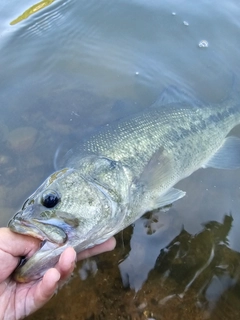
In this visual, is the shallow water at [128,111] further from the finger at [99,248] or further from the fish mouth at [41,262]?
the fish mouth at [41,262]

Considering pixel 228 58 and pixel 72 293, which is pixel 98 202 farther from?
pixel 228 58

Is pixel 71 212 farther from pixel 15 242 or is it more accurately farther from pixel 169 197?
pixel 169 197

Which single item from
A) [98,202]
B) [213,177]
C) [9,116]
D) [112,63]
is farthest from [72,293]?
[112,63]

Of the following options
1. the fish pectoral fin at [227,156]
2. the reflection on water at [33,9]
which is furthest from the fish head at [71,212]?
the reflection on water at [33,9]

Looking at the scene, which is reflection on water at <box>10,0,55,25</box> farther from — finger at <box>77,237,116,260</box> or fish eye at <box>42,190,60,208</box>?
finger at <box>77,237,116,260</box>

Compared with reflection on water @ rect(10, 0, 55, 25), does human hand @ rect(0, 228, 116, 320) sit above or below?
below

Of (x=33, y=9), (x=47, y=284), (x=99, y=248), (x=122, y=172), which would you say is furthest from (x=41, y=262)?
(x=33, y=9)

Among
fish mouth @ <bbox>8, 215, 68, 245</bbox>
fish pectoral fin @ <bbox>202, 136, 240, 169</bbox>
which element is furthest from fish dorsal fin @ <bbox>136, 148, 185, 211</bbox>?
fish mouth @ <bbox>8, 215, 68, 245</bbox>
